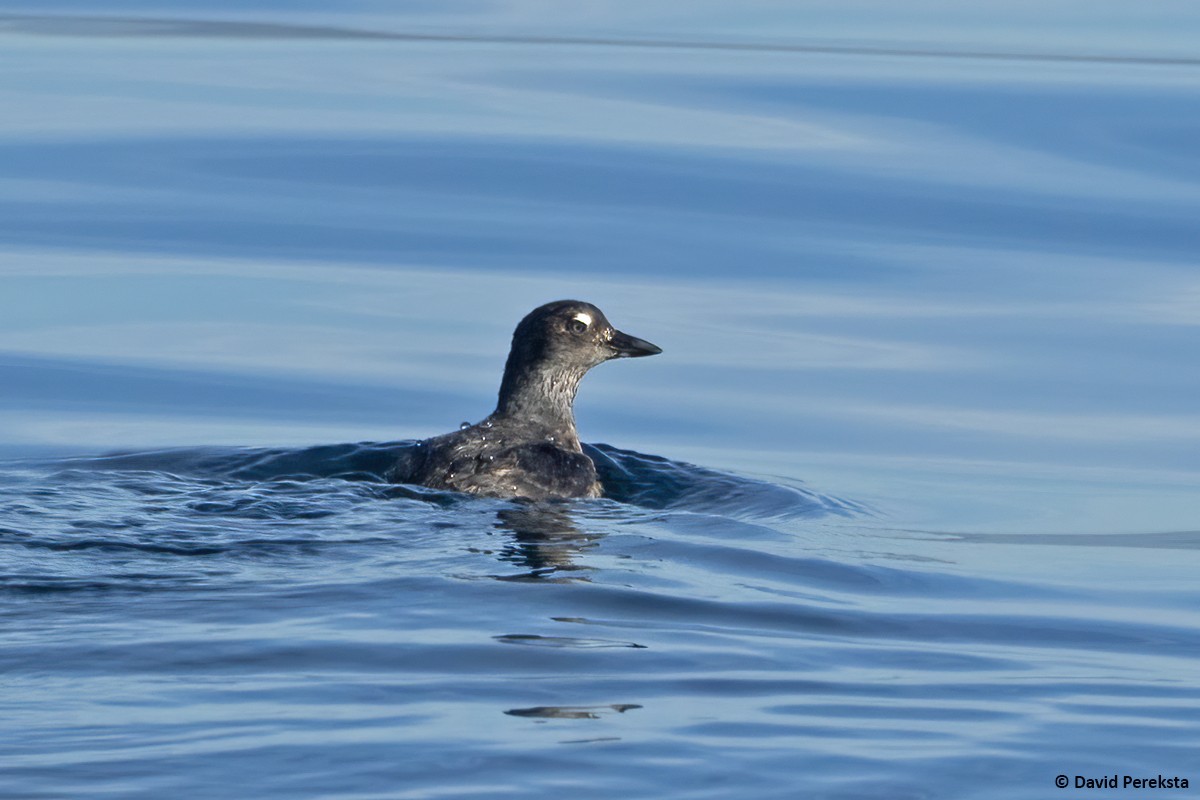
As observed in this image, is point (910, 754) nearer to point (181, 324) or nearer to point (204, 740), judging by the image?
point (204, 740)

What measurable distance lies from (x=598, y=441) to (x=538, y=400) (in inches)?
35.8

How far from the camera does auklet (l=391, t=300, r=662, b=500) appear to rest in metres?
9.69

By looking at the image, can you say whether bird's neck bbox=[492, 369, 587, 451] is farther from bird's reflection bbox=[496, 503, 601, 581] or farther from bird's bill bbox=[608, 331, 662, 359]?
bird's reflection bbox=[496, 503, 601, 581]

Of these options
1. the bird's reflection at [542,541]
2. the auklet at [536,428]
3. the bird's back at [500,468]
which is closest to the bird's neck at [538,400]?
the auklet at [536,428]

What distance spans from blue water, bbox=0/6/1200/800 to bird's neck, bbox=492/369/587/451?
336mm

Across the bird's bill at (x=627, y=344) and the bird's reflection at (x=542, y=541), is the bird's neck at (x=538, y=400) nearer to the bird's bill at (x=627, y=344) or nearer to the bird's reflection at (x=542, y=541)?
the bird's bill at (x=627, y=344)

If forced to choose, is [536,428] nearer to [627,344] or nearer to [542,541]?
[627,344]

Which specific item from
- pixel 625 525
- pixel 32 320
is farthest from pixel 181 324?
pixel 625 525

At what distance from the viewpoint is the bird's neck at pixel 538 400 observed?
35.9 feet

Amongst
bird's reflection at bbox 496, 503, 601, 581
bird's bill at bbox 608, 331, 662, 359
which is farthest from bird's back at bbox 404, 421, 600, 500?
bird's bill at bbox 608, 331, 662, 359

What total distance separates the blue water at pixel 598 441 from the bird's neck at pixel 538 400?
1.10 feet

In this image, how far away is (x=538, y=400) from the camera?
1098cm

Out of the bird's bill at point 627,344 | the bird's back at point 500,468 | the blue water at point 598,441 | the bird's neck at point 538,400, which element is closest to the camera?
the blue water at point 598,441

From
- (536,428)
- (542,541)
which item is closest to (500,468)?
(542,541)
